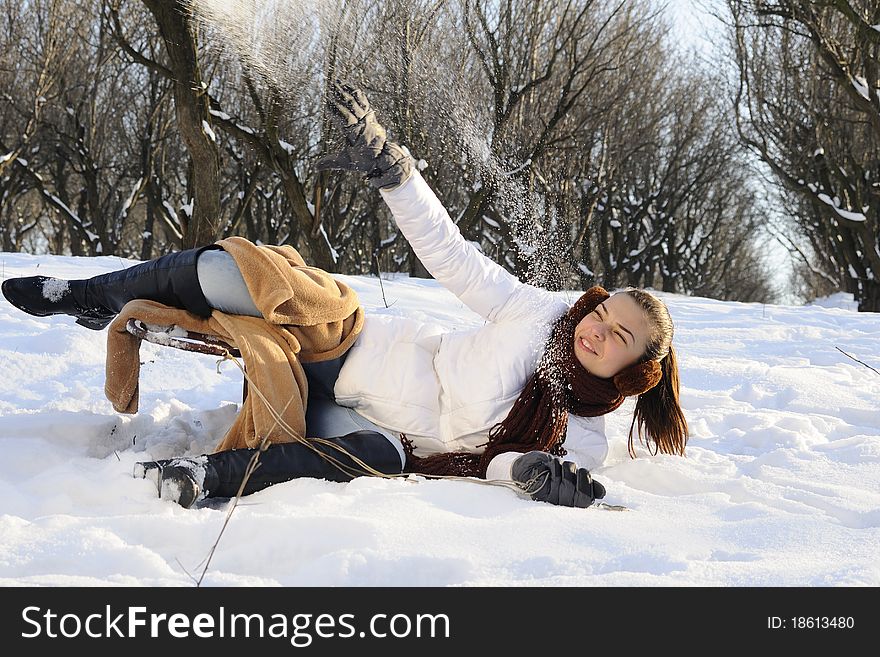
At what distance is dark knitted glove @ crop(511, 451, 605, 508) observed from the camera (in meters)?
2.34

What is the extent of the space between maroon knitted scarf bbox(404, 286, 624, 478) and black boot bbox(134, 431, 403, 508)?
0.18m

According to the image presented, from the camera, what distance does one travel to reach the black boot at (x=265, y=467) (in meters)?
2.19

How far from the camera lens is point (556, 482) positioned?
2352mm

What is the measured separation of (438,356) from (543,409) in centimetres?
44

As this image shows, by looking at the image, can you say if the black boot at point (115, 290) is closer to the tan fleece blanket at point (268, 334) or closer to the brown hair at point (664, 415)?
the tan fleece blanket at point (268, 334)

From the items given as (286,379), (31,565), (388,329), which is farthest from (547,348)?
(31,565)

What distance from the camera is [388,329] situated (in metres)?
2.94

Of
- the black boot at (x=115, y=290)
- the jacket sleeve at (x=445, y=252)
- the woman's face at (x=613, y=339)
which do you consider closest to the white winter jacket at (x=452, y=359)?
the jacket sleeve at (x=445, y=252)

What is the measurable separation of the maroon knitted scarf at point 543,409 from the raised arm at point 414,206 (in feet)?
0.91

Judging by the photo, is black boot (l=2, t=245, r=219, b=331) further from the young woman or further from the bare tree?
the bare tree

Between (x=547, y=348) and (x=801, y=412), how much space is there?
1.81 m

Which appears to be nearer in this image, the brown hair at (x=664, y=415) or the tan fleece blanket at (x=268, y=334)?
the tan fleece blanket at (x=268, y=334)

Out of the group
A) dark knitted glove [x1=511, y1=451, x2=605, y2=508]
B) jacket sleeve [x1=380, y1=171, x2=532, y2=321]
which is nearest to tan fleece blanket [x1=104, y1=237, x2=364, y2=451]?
jacket sleeve [x1=380, y1=171, x2=532, y2=321]
